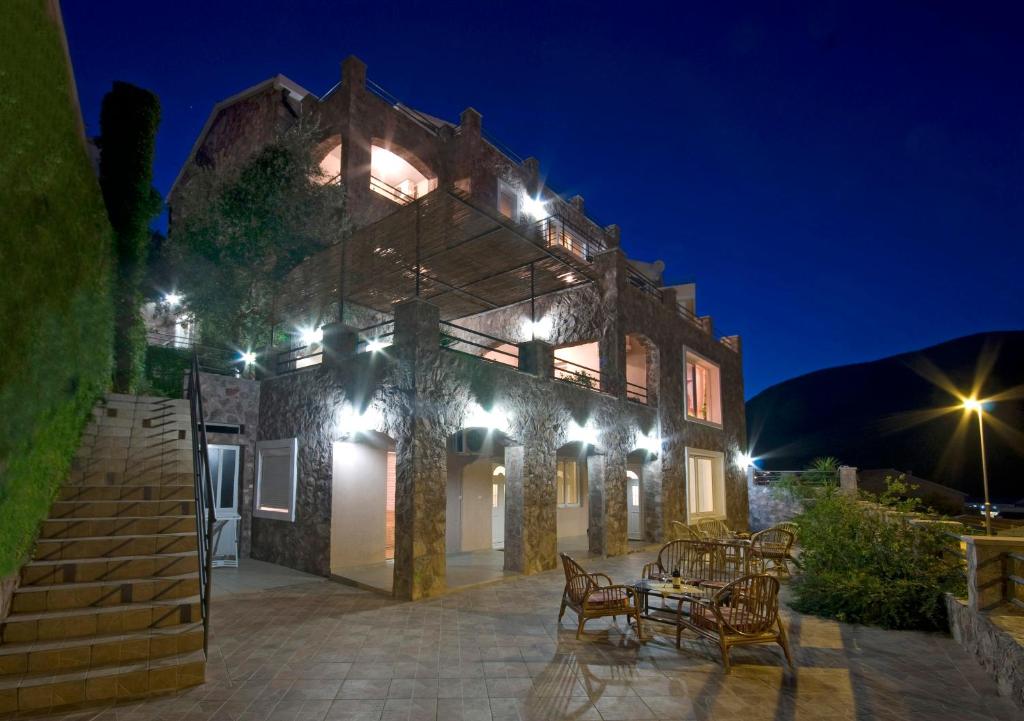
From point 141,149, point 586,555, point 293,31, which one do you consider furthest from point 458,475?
point 293,31

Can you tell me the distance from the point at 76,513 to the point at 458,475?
290 inches

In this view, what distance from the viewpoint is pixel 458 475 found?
12.5 meters

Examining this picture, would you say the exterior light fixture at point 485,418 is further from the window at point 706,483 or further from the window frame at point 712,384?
the window at point 706,483

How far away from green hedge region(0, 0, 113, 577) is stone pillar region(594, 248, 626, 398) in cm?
1003

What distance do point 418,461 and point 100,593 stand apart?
400 centimetres

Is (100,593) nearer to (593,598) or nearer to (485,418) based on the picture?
(593,598)

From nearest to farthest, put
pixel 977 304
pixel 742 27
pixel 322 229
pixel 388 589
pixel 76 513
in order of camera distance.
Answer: pixel 76 513
pixel 388 589
pixel 322 229
pixel 742 27
pixel 977 304

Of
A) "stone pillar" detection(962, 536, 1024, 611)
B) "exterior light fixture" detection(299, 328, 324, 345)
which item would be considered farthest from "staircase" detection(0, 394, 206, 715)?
"exterior light fixture" detection(299, 328, 324, 345)

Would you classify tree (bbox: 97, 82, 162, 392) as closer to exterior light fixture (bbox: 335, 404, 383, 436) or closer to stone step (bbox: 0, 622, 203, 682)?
exterior light fixture (bbox: 335, 404, 383, 436)

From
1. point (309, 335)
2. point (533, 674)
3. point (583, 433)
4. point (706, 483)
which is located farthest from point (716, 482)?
point (533, 674)

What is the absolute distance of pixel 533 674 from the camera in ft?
16.8

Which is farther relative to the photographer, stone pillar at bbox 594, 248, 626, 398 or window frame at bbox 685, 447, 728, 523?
window frame at bbox 685, 447, 728, 523

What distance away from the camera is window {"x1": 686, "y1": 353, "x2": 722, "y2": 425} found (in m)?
18.2

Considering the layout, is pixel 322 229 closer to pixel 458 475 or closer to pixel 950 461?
pixel 458 475
